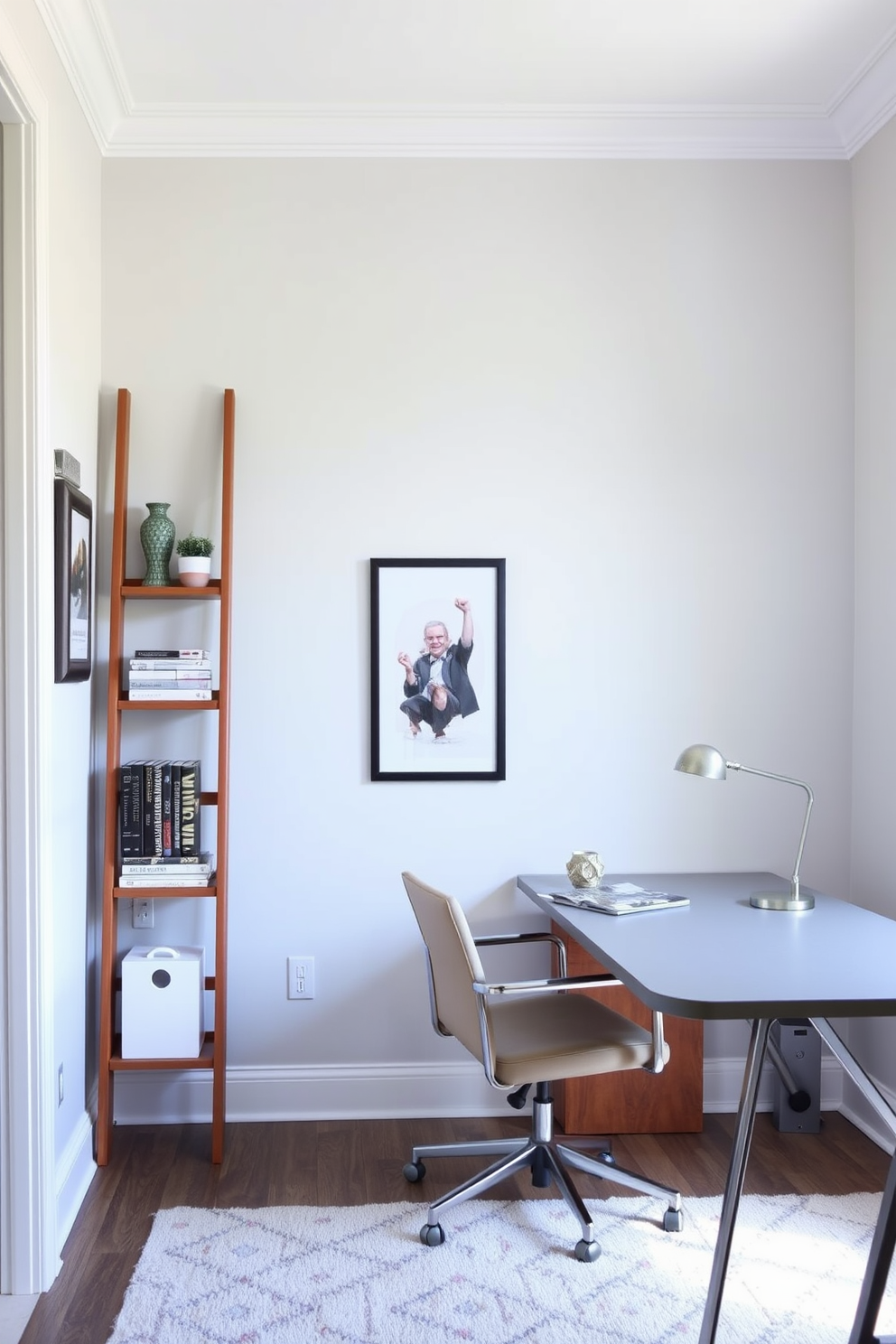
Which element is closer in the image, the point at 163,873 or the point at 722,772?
the point at 722,772

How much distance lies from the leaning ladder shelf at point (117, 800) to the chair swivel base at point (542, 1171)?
639 millimetres

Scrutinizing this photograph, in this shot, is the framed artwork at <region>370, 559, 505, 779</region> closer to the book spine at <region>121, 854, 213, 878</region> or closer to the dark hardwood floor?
the book spine at <region>121, 854, 213, 878</region>

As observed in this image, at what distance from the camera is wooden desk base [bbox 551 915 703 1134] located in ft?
9.55

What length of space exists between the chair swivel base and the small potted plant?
165cm

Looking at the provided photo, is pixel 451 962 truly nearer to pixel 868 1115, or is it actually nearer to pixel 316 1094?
pixel 316 1094

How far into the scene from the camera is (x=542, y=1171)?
257 centimetres

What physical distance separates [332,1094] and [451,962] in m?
1.01

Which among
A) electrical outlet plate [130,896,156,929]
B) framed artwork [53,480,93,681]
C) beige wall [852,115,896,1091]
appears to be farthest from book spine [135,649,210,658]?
beige wall [852,115,896,1091]

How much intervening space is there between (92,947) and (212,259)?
208cm

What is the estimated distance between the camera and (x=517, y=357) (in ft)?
10.3

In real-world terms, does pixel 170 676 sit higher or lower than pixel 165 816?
higher

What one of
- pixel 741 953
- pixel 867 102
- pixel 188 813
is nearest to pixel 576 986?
pixel 741 953

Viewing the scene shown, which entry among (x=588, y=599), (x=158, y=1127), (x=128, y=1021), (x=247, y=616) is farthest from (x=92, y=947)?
(x=588, y=599)

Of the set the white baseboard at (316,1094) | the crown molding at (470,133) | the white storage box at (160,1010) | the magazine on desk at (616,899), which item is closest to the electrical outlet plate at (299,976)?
the white baseboard at (316,1094)
